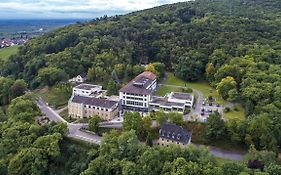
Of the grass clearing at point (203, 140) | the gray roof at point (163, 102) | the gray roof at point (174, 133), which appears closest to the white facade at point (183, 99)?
the gray roof at point (163, 102)

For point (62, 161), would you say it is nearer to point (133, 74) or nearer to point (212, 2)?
point (133, 74)

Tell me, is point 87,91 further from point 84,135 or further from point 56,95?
point 84,135

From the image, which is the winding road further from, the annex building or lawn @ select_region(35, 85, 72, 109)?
the annex building

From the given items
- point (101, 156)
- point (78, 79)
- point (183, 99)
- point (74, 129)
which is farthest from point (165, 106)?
point (78, 79)

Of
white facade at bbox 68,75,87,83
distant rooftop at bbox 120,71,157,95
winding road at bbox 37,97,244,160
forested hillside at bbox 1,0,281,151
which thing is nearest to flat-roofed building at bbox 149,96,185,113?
distant rooftop at bbox 120,71,157,95

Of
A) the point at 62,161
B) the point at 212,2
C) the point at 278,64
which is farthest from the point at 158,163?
the point at 212,2

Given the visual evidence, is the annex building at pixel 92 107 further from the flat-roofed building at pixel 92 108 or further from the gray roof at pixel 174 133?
the gray roof at pixel 174 133
